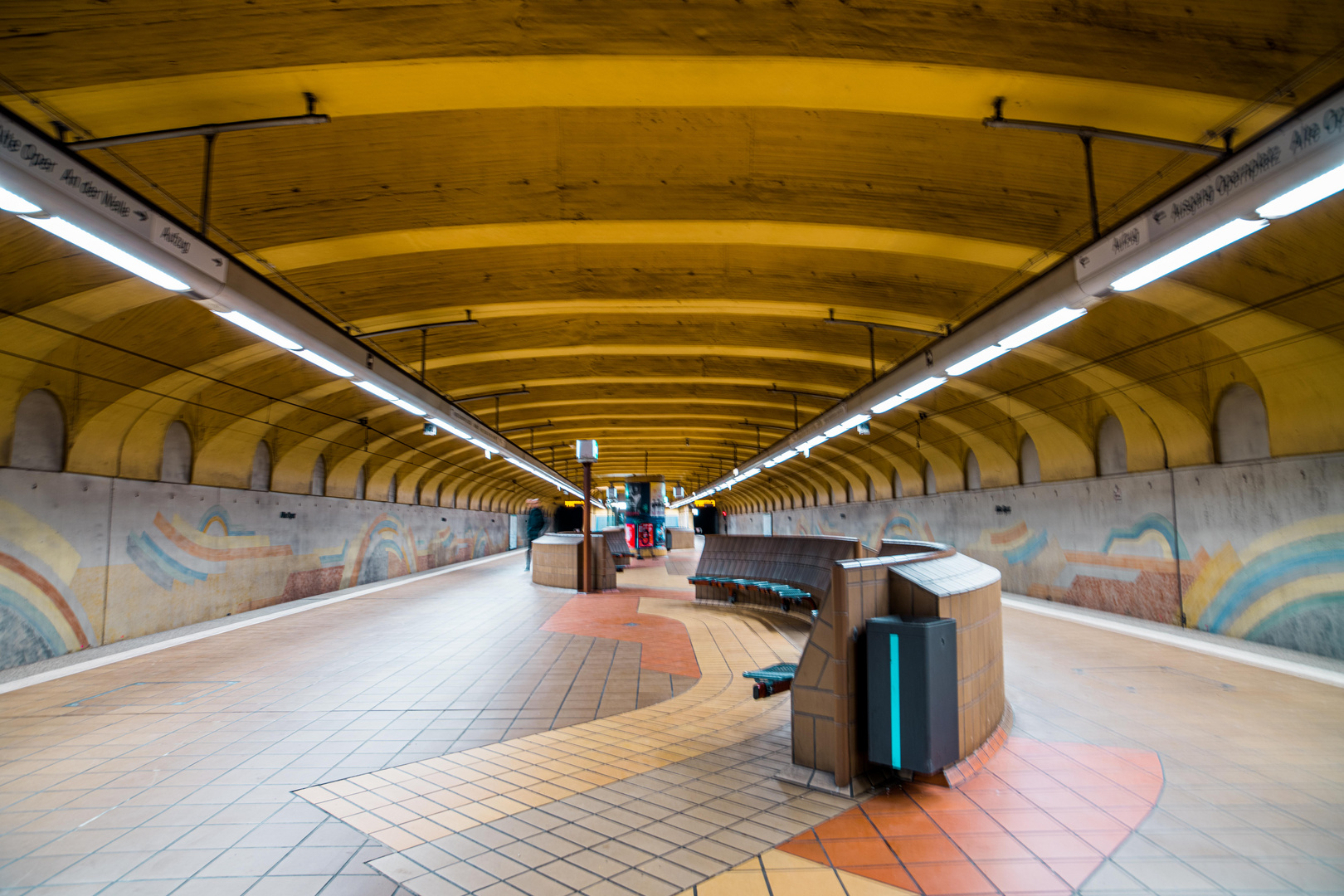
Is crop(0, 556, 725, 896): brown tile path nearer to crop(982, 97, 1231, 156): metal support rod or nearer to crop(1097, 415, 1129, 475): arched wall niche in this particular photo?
crop(982, 97, 1231, 156): metal support rod

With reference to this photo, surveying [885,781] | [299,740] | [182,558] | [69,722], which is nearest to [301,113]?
[299,740]

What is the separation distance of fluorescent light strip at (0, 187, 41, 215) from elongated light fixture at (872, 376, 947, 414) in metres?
7.68

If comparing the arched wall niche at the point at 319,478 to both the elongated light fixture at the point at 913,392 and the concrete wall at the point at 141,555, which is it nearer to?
the concrete wall at the point at 141,555

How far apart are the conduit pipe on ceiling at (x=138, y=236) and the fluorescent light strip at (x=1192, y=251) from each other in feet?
20.8

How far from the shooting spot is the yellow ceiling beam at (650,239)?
23.5 feet

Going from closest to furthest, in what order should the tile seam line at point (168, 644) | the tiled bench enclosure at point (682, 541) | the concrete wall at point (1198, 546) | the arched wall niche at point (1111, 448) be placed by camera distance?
the tile seam line at point (168, 644) → the concrete wall at point (1198, 546) → the arched wall niche at point (1111, 448) → the tiled bench enclosure at point (682, 541)

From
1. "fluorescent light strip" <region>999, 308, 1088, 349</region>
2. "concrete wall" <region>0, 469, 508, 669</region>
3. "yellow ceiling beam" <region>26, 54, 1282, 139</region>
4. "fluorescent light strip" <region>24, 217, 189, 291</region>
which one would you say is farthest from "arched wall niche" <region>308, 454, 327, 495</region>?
"fluorescent light strip" <region>999, 308, 1088, 349</region>

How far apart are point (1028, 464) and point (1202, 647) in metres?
6.80

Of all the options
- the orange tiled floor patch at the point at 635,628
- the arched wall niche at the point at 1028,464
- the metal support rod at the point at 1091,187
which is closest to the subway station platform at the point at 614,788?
the orange tiled floor patch at the point at 635,628

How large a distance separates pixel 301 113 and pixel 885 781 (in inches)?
270

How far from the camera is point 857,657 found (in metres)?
4.29

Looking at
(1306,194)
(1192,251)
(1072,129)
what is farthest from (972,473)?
(1306,194)

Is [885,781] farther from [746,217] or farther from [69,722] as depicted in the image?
[69,722]

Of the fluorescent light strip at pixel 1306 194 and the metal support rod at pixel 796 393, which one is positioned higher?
the metal support rod at pixel 796 393
